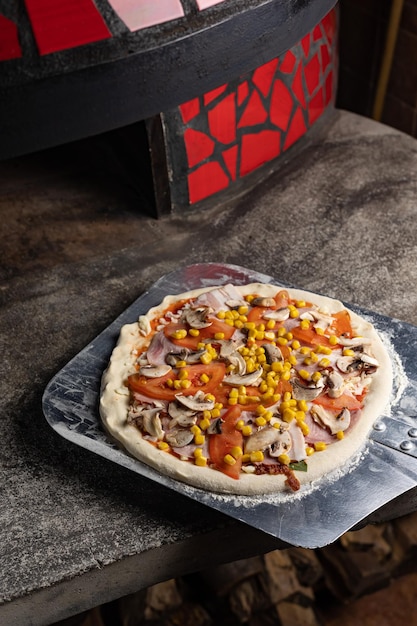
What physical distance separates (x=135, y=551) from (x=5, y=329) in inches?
36.6

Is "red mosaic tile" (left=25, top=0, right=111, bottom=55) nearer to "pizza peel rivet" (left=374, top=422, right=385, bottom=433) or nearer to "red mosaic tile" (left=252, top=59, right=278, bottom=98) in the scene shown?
"pizza peel rivet" (left=374, top=422, right=385, bottom=433)

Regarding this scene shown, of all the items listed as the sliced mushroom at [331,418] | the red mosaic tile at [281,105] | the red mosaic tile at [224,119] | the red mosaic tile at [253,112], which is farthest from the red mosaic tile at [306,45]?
the sliced mushroom at [331,418]

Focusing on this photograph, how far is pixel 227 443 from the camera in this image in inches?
69.0

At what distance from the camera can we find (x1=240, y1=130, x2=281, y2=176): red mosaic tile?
284 cm

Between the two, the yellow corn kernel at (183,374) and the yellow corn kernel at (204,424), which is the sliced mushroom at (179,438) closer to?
the yellow corn kernel at (204,424)

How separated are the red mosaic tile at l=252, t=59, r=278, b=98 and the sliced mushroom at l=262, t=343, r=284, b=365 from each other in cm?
117

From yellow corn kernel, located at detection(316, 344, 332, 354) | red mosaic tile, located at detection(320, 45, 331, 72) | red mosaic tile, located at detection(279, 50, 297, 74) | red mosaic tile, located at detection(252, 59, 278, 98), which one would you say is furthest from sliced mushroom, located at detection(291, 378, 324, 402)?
red mosaic tile, located at detection(320, 45, 331, 72)

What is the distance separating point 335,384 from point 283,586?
1.05m

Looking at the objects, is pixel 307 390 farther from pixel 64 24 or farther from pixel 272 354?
pixel 64 24

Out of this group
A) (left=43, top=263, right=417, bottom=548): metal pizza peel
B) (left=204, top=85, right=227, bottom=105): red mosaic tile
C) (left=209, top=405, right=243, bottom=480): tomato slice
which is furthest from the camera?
(left=204, top=85, right=227, bottom=105): red mosaic tile

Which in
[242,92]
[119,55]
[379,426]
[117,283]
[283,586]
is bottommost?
[283,586]

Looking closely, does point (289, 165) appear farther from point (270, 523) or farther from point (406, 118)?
point (270, 523)

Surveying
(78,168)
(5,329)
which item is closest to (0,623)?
(5,329)

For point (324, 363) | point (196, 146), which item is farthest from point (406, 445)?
point (196, 146)
